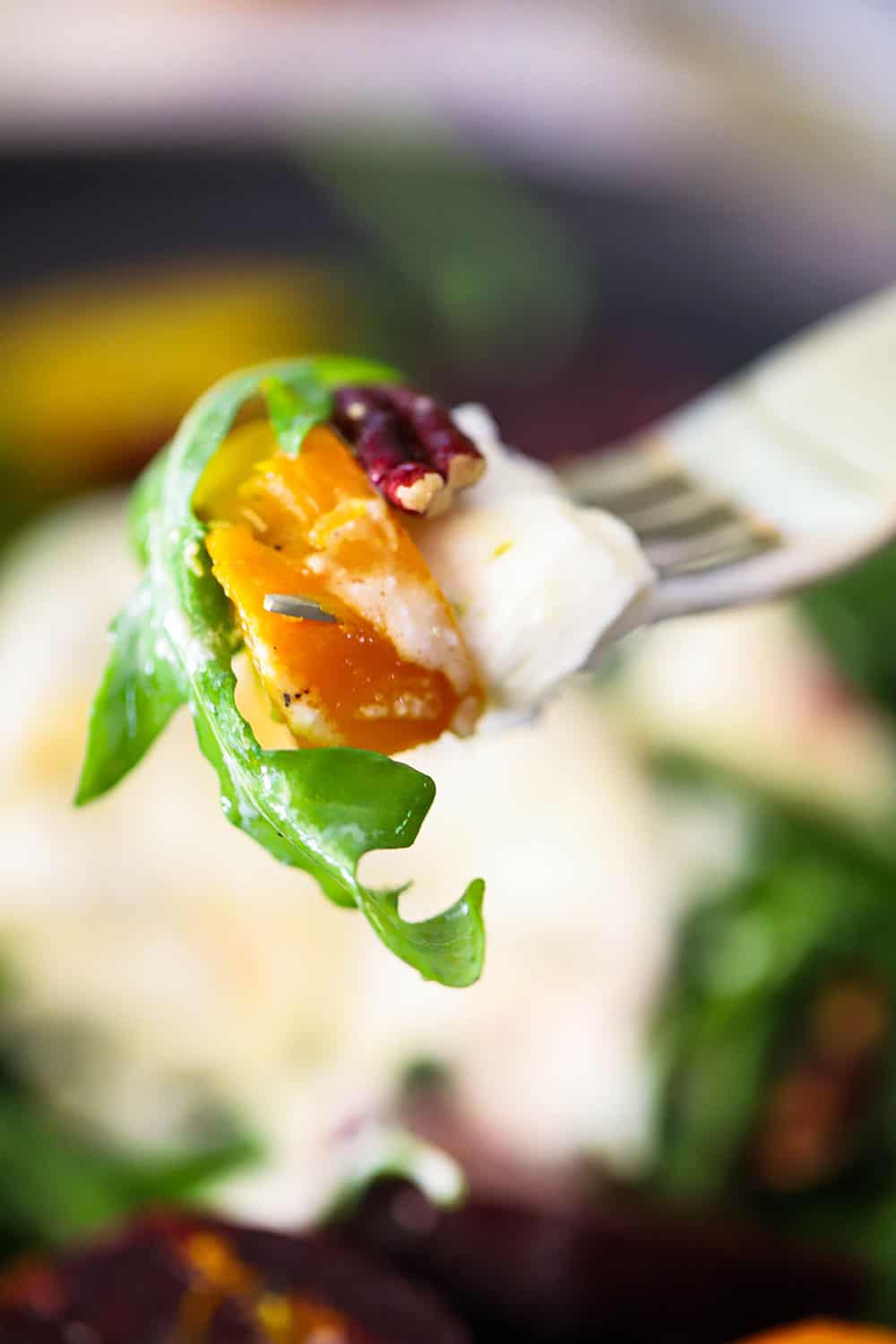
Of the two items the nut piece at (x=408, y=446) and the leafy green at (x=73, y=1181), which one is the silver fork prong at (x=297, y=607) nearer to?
the nut piece at (x=408, y=446)

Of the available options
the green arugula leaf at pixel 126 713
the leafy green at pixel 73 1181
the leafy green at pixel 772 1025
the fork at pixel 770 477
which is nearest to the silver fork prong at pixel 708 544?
the fork at pixel 770 477

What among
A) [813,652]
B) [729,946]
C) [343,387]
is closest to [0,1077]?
[729,946]

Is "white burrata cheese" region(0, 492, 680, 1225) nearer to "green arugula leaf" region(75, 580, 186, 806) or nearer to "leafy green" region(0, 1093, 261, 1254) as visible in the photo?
"leafy green" region(0, 1093, 261, 1254)

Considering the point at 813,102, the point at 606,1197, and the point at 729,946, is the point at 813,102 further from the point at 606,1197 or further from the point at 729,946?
the point at 606,1197

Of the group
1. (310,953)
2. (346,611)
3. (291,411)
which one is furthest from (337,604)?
(310,953)

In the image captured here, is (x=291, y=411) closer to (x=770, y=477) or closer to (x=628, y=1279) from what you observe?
(x=770, y=477)

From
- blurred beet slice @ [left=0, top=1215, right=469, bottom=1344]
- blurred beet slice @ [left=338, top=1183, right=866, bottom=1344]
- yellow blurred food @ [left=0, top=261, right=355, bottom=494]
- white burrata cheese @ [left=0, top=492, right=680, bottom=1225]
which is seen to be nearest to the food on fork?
blurred beet slice @ [left=0, top=1215, right=469, bottom=1344]
